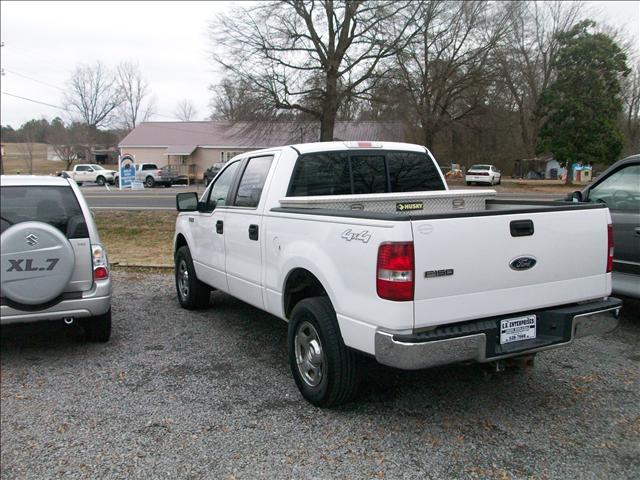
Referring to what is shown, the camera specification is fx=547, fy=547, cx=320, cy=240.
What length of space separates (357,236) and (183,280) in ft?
12.8

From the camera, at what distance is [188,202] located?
6.04 metres

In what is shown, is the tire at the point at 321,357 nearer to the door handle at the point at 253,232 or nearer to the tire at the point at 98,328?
the door handle at the point at 253,232

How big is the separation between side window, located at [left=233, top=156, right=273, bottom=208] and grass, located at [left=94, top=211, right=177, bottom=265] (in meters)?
4.63

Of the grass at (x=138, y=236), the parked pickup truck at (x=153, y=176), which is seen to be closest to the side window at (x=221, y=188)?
the grass at (x=138, y=236)

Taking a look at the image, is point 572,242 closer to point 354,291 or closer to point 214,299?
point 354,291

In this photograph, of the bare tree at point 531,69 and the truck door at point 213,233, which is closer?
the truck door at point 213,233

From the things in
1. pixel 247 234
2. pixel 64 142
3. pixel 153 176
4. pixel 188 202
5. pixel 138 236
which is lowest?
pixel 138 236

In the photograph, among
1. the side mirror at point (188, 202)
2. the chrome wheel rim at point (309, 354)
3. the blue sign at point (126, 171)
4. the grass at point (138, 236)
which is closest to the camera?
the chrome wheel rim at point (309, 354)

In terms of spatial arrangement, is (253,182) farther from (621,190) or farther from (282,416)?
(621,190)

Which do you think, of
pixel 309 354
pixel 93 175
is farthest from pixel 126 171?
pixel 309 354

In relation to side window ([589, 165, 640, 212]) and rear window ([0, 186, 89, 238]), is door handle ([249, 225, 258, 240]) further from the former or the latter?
side window ([589, 165, 640, 212])

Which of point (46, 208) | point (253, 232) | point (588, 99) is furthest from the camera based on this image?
point (588, 99)

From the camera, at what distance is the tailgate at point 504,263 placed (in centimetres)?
307

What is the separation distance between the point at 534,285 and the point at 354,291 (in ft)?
3.70
